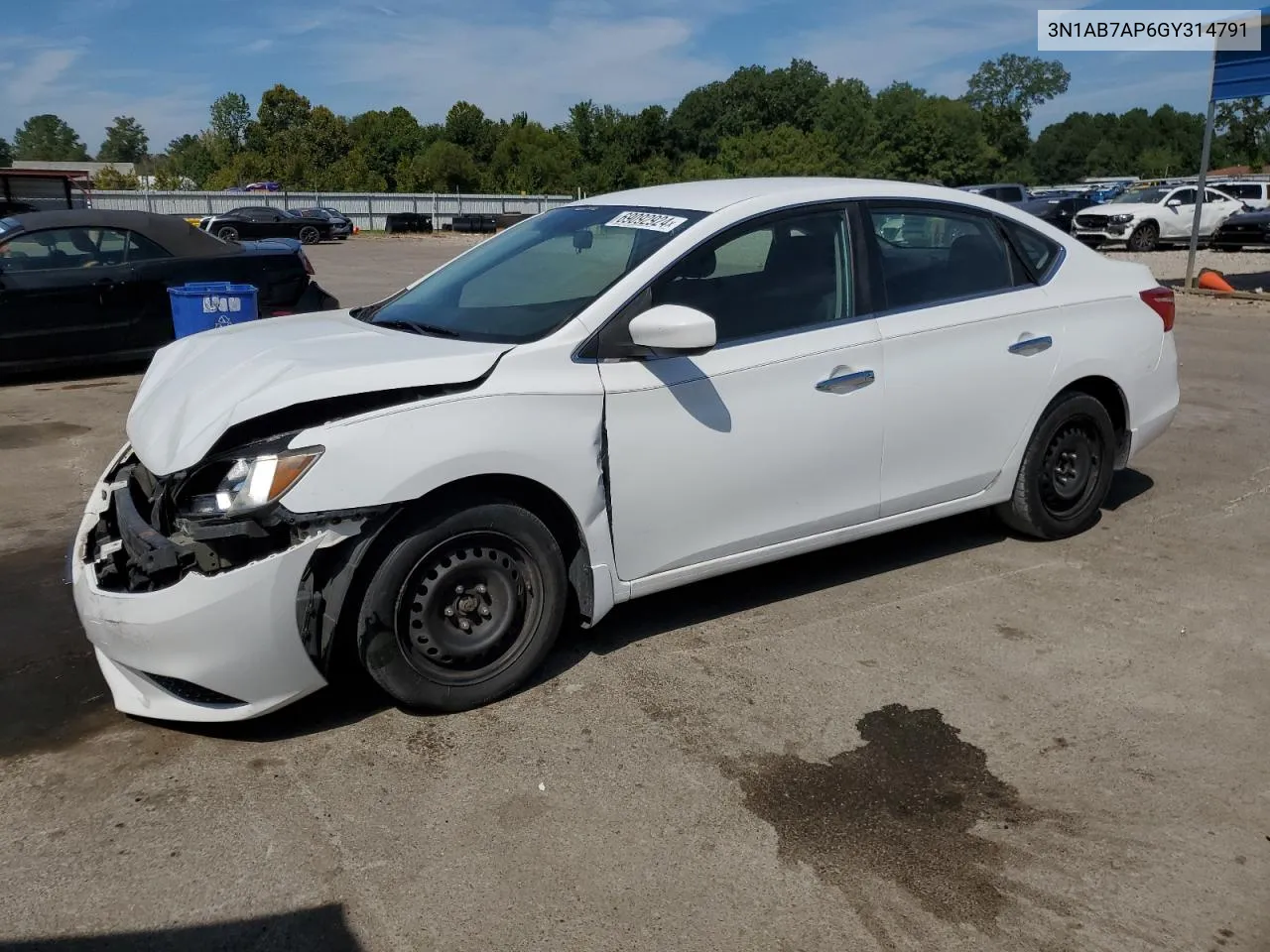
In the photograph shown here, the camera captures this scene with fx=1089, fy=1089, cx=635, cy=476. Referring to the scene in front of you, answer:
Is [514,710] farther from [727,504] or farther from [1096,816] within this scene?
[1096,816]

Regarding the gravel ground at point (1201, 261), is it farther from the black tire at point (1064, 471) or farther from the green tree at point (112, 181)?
the green tree at point (112, 181)

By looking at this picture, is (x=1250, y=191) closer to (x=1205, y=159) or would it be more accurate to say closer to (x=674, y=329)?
(x=1205, y=159)

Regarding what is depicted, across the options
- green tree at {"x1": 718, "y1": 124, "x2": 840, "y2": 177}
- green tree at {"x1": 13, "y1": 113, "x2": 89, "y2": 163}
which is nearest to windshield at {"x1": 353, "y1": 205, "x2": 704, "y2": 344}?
green tree at {"x1": 718, "y1": 124, "x2": 840, "y2": 177}

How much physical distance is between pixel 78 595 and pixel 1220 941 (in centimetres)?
339

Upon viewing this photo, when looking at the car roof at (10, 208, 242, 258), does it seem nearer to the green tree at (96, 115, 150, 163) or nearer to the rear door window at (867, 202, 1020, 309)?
the rear door window at (867, 202, 1020, 309)

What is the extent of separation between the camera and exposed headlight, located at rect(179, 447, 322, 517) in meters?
3.22

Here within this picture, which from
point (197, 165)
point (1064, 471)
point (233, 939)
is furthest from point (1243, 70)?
point (197, 165)

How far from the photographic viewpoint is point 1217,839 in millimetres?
2994

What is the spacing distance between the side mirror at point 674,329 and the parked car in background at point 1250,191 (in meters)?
29.5

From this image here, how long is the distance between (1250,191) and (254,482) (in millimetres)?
32816

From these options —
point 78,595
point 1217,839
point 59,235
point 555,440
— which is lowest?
point 1217,839

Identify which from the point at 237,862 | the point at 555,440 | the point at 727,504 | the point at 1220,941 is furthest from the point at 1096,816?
the point at 237,862

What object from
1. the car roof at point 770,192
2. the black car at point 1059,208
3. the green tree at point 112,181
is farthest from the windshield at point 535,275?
the green tree at point 112,181

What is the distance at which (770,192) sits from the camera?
14.4 ft
